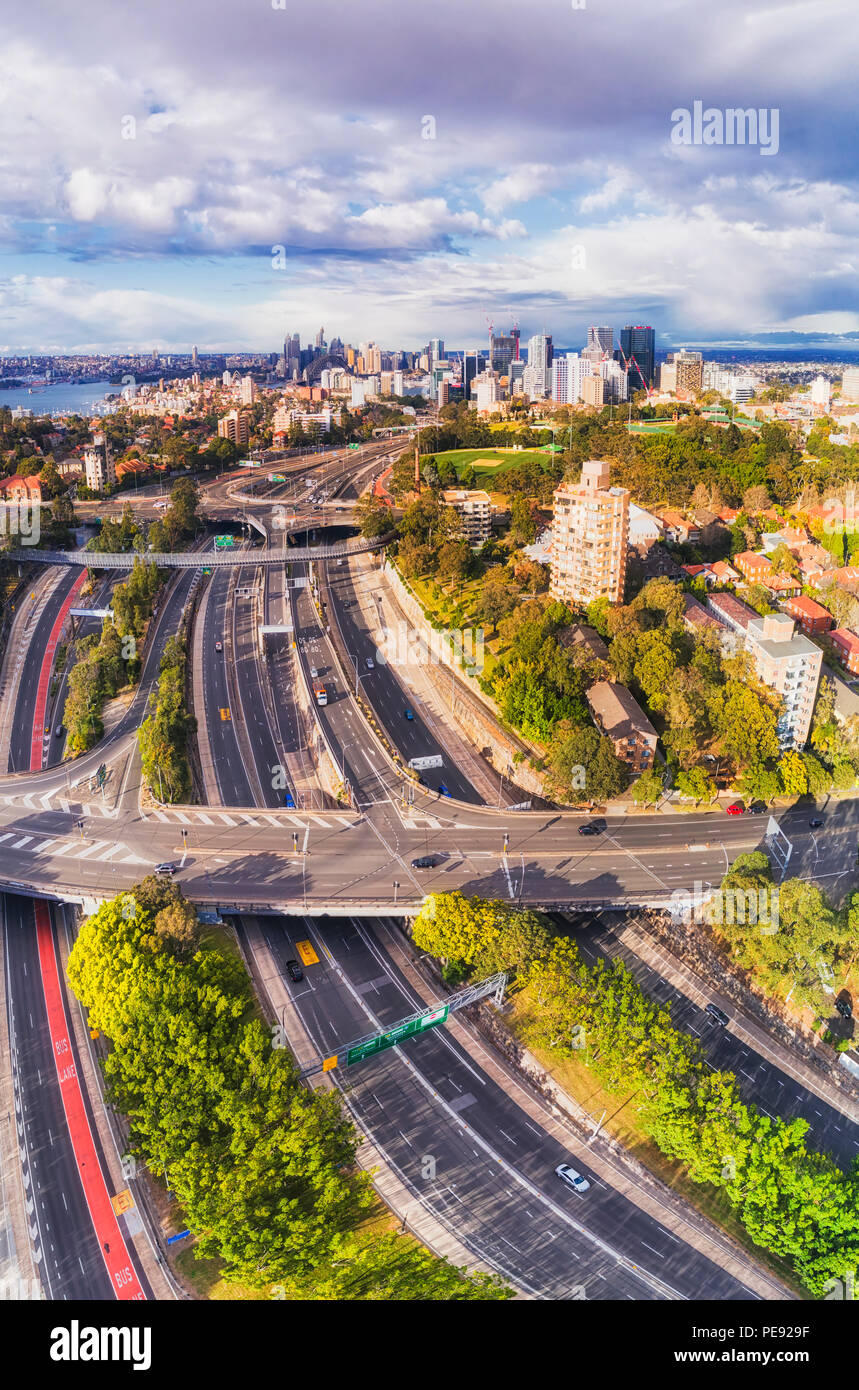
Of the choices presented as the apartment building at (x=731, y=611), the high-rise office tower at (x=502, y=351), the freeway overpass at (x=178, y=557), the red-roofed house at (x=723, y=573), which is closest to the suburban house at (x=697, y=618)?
the apartment building at (x=731, y=611)

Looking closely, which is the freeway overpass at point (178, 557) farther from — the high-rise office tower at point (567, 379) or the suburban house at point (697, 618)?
the high-rise office tower at point (567, 379)

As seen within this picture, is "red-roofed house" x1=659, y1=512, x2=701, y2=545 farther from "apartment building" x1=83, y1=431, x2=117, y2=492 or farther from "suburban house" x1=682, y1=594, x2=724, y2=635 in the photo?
"apartment building" x1=83, y1=431, x2=117, y2=492

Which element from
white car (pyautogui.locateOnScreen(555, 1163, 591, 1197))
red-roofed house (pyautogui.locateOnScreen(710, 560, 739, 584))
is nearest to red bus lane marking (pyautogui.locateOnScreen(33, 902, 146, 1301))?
white car (pyautogui.locateOnScreen(555, 1163, 591, 1197))

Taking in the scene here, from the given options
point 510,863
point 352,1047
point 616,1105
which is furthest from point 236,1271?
point 510,863

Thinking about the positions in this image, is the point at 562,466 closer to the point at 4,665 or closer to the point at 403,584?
the point at 403,584

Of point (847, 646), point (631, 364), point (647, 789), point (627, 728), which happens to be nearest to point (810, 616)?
point (847, 646)

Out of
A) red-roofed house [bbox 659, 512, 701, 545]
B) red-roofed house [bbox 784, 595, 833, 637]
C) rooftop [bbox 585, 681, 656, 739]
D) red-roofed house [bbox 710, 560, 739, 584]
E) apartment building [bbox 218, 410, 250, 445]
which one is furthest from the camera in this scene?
apartment building [bbox 218, 410, 250, 445]
